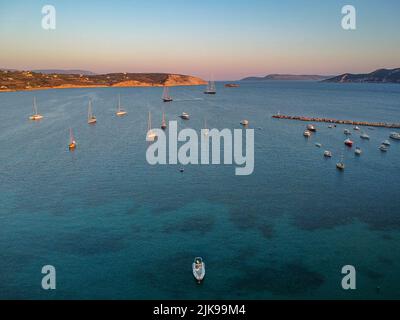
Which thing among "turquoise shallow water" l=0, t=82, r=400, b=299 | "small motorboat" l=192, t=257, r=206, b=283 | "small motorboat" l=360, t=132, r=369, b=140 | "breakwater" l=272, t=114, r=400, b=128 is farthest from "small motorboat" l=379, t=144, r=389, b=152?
"small motorboat" l=192, t=257, r=206, b=283

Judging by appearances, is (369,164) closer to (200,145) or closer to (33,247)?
(200,145)

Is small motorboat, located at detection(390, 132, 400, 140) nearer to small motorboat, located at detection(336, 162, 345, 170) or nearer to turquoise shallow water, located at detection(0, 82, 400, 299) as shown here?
turquoise shallow water, located at detection(0, 82, 400, 299)

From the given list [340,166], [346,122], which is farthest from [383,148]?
[346,122]

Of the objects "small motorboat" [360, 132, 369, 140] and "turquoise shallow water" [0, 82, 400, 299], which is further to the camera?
"small motorboat" [360, 132, 369, 140]

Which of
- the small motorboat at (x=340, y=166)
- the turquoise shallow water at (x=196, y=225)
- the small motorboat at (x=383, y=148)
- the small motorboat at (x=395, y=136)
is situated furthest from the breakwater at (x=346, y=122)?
the small motorboat at (x=340, y=166)

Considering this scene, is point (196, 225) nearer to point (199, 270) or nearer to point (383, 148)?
point (199, 270)
